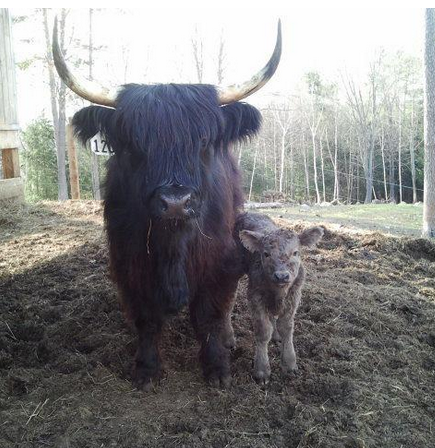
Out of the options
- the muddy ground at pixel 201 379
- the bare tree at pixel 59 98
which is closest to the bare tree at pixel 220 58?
the bare tree at pixel 59 98

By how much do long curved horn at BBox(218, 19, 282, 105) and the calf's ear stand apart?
A: 1.23m

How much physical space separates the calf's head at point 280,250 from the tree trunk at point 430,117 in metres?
7.09

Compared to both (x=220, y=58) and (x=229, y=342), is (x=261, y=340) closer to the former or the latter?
(x=229, y=342)

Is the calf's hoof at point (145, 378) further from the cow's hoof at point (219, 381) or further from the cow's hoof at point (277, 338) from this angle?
the cow's hoof at point (277, 338)

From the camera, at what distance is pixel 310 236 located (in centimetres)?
375

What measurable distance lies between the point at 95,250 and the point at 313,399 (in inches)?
165

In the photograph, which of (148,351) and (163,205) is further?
(148,351)

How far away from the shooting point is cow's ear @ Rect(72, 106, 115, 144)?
3.52 m

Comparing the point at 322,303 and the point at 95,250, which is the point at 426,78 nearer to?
the point at 322,303

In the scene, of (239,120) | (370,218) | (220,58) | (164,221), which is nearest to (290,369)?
(164,221)

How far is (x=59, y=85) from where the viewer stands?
66.9ft

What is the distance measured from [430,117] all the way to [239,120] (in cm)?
756

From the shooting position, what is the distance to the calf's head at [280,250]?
132 inches

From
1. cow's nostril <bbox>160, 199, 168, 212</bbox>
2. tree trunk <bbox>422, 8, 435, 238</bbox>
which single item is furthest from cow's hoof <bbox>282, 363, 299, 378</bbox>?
tree trunk <bbox>422, 8, 435, 238</bbox>
